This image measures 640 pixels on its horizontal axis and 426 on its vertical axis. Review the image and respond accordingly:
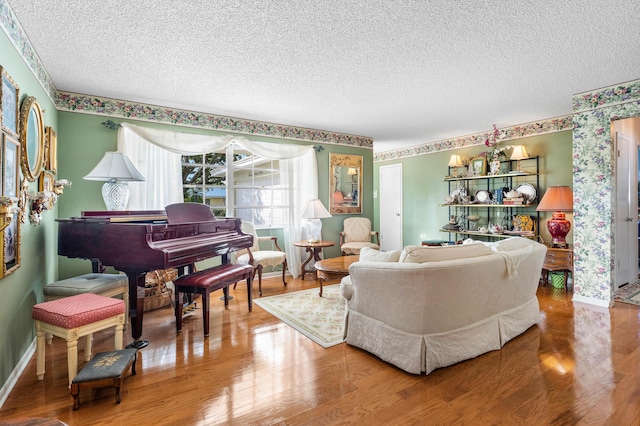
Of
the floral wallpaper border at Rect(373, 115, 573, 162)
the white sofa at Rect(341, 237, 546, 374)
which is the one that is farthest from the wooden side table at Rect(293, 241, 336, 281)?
the floral wallpaper border at Rect(373, 115, 573, 162)

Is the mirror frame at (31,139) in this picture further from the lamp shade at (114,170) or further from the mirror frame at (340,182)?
the mirror frame at (340,182)

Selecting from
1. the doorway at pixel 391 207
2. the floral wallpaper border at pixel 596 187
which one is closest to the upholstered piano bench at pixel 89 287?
the floral wallpaper border at pixel 596 187

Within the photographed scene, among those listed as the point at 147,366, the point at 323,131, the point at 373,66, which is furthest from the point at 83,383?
the point at 323,131

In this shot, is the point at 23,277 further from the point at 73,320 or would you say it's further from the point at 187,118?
the point at 187,118

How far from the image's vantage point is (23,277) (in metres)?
2.38

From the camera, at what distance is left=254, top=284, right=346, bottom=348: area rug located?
2.88 meters

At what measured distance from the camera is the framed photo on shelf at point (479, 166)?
5.48 meters

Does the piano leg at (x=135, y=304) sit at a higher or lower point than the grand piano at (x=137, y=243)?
lower

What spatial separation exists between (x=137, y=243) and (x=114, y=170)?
1.12 meters

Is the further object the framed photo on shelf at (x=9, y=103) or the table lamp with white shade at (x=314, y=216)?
the table lamp with white shade at (x=314, y=216)

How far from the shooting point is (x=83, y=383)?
1.87 meters

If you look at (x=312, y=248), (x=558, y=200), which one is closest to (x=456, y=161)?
(x=558, y=200)

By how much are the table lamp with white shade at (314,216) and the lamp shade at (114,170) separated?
229 centimetres

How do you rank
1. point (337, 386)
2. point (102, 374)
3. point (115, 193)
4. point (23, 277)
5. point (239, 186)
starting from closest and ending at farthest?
point (102, 374) → point (337, 386) → point (23, 277) → point (115, 193) → point (239, 186)
